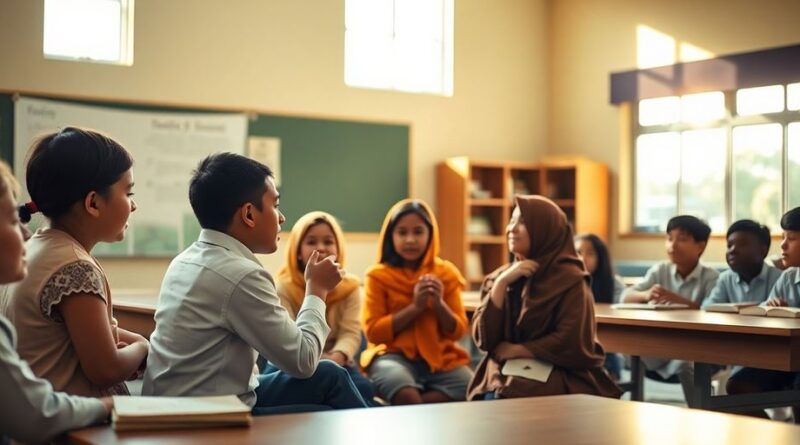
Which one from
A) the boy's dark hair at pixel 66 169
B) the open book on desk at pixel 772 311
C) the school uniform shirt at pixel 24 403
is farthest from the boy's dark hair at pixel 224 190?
the open book on desk at pixel 772 311

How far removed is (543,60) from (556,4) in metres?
0.58

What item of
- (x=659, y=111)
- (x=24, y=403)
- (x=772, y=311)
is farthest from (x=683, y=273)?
(x=659, y=111)

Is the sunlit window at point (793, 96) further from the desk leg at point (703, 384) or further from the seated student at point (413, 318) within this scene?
the desk leg at point (703, 384)

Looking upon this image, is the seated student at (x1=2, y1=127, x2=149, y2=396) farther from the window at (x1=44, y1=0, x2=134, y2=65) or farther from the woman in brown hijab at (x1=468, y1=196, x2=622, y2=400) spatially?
the window at (x1=44, y1=0, x2=134, y2=65)

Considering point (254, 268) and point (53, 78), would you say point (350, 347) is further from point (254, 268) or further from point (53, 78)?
point (53, 78)

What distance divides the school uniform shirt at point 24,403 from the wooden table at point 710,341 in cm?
253

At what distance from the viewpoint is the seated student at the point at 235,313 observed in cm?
206

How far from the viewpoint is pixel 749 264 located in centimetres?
479

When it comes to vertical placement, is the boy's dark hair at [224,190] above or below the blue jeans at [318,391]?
above

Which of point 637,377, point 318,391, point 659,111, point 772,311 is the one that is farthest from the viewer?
point 659,111

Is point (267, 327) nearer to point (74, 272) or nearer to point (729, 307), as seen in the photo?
point (74, 272)

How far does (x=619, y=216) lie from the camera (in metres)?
9.77

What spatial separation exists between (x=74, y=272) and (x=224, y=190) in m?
0.44

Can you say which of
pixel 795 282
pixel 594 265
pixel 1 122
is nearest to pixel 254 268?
pixel 795 282
